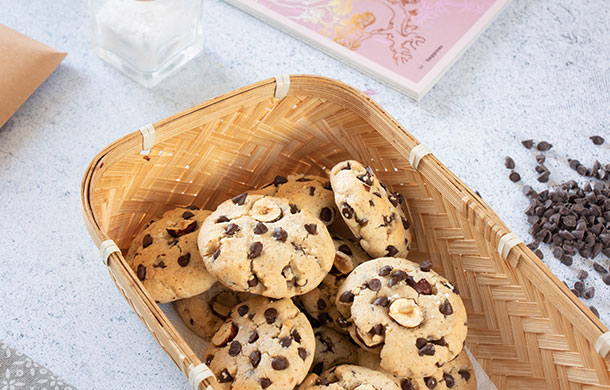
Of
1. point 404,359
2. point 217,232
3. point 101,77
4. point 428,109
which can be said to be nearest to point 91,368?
point 217,232

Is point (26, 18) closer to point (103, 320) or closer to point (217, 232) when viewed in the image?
point (103, 320)

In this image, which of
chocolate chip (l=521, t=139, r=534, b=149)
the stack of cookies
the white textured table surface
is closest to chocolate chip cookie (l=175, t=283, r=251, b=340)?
the stack of cookies

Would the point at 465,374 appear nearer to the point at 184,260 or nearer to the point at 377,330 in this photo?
the point at 377,330

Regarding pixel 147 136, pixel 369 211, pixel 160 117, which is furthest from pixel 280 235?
pixel 160 117

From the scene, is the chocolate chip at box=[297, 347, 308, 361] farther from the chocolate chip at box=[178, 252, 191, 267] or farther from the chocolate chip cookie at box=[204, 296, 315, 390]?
the chocolate chip at box=[178, 252, 191, 267]

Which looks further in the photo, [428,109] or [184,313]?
[428,109]

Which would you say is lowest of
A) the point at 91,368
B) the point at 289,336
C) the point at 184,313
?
the point at 91,368
